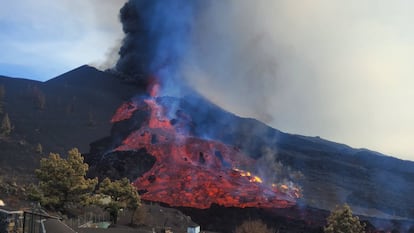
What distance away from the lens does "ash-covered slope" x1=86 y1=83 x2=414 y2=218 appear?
86.4 m

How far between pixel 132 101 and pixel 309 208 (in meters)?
55.3

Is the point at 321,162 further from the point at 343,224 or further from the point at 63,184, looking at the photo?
the point at 63,184

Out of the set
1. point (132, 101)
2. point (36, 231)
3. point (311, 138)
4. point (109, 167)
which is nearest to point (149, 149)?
point (109, 167)

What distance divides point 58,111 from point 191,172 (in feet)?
125

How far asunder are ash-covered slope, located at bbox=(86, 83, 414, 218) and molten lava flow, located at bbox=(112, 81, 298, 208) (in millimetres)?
808

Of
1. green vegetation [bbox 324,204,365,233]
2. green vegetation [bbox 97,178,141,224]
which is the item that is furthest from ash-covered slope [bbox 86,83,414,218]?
green vegetation [bbox 324,204,365,233]

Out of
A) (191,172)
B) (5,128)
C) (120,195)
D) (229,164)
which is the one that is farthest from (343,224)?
(5,128)

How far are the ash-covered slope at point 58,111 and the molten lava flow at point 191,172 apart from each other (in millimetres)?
7492

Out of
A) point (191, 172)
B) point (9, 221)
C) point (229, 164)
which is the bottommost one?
point (9, 221)

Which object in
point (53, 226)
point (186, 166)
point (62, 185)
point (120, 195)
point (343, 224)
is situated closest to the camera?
point (53, 226)

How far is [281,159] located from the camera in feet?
342

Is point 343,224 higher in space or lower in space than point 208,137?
lower

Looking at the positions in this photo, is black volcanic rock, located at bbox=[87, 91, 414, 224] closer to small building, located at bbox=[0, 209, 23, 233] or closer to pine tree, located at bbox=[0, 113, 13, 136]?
pine tree, located at bbox=[0, 113, 13, 136]

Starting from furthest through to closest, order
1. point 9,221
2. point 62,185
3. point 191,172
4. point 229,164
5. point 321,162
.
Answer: point 321,162 → point 229,164 → point 191,172 → point 62,185 → point 9,221
